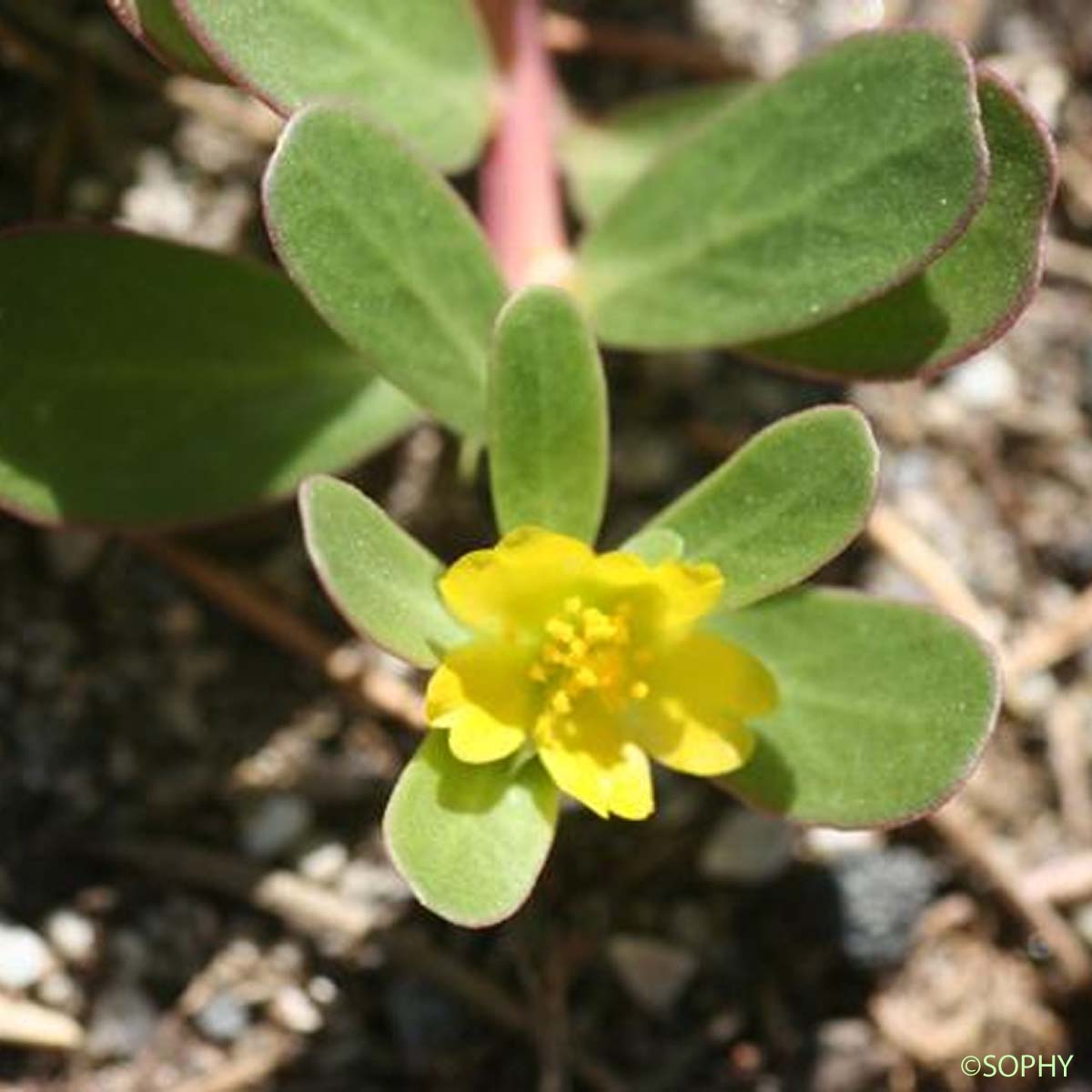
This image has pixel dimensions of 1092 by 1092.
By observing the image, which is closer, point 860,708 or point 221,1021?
point 860,708

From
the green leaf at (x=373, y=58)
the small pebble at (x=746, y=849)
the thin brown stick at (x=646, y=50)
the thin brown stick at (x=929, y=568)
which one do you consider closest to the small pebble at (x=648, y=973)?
the small pebble at (x=746, y=849)

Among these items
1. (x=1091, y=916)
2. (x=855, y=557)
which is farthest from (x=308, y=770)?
(x=1091, y=916)

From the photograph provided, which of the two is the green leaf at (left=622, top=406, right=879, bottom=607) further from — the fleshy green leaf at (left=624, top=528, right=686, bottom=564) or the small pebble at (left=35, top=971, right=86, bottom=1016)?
the small pebble at (left=35, top=971, right=86, bottom=1016)

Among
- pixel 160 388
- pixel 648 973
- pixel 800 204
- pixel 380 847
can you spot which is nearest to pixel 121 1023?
pixel 380 847

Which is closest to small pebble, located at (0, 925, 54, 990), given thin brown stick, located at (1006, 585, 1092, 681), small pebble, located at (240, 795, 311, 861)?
small pebble, located at (240, 795, 311, 861)

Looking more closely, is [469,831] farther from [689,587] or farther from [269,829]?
[269,829]

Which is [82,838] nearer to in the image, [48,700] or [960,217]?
[48,700]
